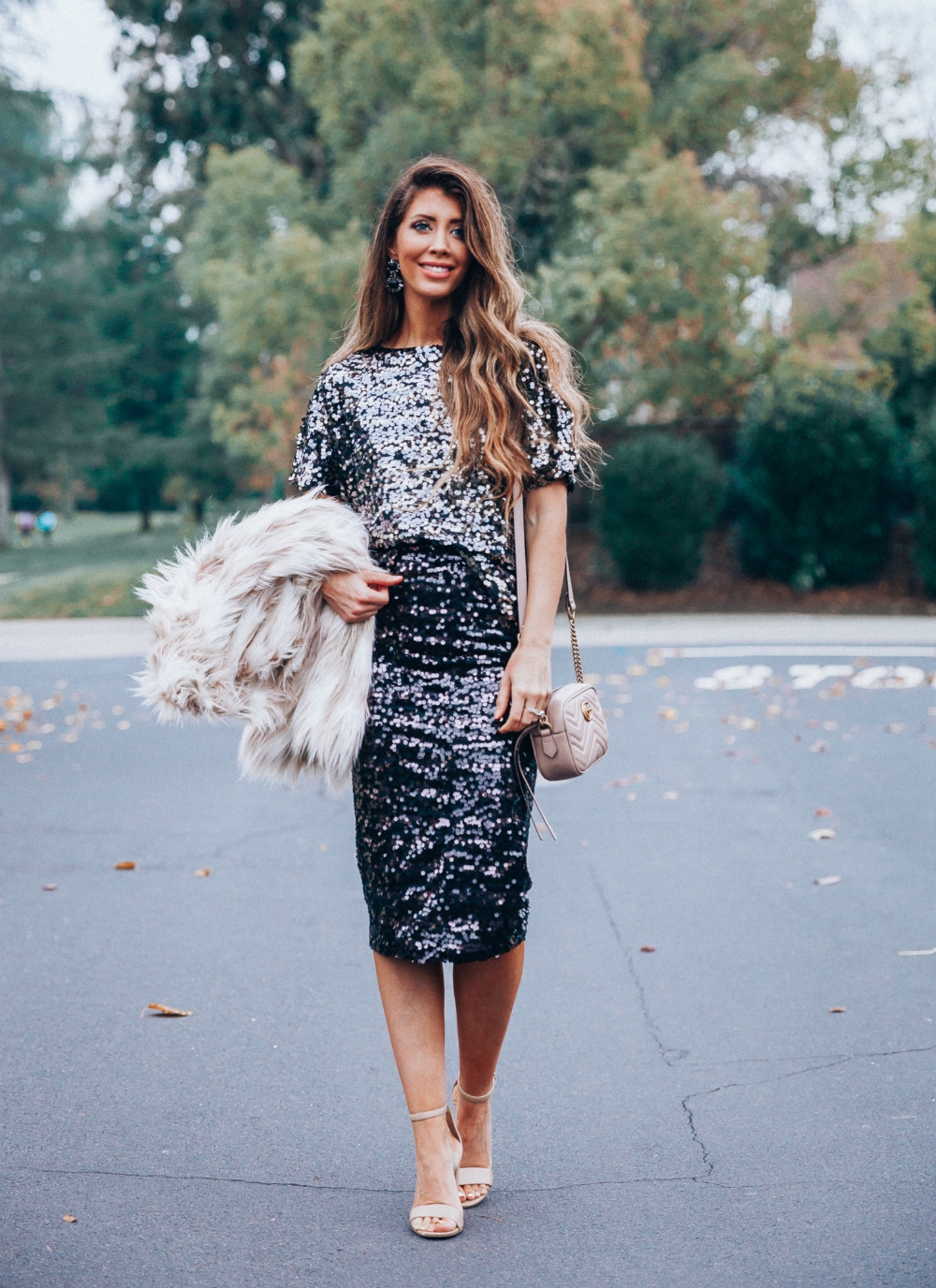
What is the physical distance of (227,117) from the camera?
23.4 metres

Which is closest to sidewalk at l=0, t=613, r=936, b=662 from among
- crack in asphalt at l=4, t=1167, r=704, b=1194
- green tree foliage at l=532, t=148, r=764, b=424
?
green tree foliage at l=532, t=148, r=764, b=424

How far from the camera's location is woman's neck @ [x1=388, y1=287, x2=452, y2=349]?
116 inches

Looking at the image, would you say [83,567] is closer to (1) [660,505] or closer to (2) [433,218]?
(1) [660,505]

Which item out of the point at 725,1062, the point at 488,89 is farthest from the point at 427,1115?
the point at 488,89

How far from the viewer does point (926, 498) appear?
17.5 metres

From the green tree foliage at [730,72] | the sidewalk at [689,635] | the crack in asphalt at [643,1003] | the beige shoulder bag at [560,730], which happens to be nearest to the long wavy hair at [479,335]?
the beige shoulder bag at [560,730]

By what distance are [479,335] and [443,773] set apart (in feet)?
2.95

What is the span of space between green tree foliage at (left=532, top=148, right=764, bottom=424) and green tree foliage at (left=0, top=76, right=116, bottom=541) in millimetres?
20229

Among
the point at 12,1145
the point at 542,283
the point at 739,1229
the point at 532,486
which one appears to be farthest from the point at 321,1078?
the point at 542,283

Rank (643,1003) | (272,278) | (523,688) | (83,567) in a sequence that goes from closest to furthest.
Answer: (523,688) < (643,1003) < (272,278) < (83,567)

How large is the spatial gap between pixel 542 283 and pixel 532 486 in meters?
15.2

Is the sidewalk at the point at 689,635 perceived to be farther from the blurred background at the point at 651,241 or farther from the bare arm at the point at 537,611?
the bare arm at the point at 537,611

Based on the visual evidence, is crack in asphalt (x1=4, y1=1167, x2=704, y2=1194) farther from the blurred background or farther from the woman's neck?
the blurred background

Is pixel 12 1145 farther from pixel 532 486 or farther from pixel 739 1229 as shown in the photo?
pixel 532 486
